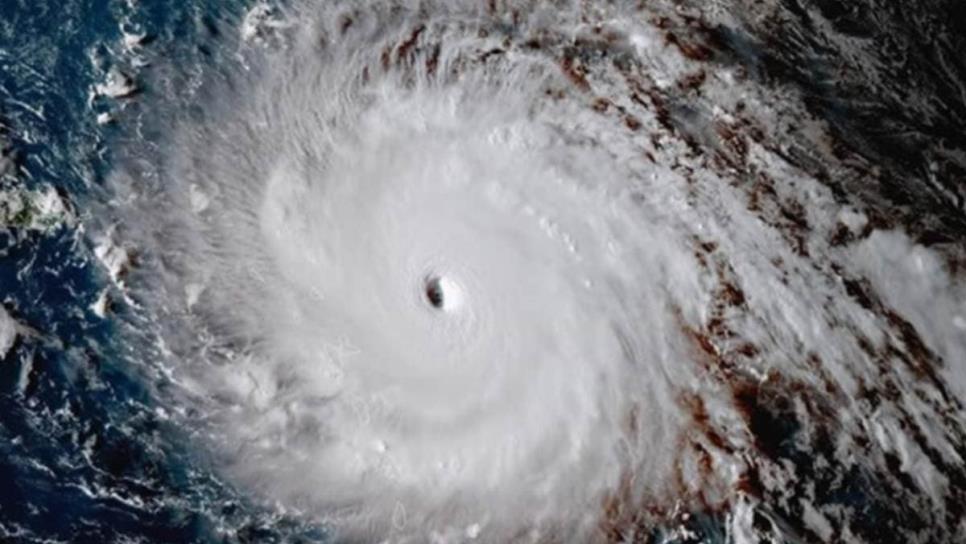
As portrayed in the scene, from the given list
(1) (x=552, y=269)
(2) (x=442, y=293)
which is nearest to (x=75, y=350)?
(2) (x=442, y=293)

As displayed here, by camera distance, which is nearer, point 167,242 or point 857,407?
point 857,407

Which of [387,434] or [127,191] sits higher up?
[127,191]

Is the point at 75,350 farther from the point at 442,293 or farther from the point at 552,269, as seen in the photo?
the point at 552,269

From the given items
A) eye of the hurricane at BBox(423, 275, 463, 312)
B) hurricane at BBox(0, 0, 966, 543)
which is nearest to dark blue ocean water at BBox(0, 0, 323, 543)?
hurricane at BBox(0, 0, 966, 543)

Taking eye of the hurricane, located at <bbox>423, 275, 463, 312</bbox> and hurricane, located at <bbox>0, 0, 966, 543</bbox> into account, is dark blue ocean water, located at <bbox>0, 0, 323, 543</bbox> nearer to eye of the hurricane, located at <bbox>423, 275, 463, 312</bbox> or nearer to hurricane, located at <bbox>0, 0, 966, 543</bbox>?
hurricane, located at <bbox>0, 0, 966, 543</bbox>

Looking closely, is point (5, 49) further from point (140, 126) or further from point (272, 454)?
point (272, 454)

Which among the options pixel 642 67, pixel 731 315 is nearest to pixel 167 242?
pixel 642 67

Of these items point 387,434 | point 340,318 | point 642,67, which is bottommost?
point 387,434

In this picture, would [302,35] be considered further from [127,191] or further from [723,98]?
[723,98]
